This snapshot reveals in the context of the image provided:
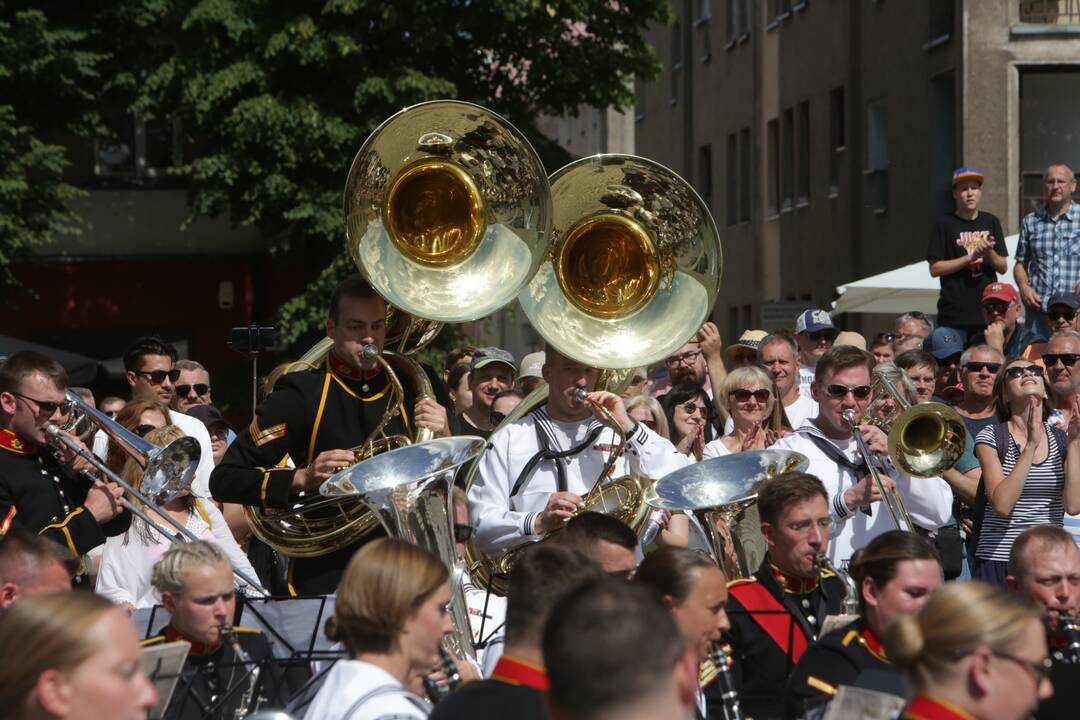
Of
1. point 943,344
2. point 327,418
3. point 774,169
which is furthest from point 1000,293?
point 774,169

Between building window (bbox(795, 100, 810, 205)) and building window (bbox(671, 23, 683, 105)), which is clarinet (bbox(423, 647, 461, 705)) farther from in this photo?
building window (bbox(671, 23, 683, 105))

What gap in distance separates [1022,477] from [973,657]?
4353 mm

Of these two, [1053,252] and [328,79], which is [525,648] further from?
[328,79]

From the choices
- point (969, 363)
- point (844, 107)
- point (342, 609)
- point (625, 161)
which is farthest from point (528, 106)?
point (342, 609)

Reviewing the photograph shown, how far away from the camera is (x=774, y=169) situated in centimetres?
3266

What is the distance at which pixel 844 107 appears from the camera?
28.3 meters

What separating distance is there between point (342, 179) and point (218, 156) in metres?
1.71

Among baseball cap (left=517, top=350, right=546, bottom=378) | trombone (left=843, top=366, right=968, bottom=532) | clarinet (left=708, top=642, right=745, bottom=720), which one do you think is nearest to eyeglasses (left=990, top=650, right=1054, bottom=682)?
clarinet (left=708, top=642, right=745, bottom=720)

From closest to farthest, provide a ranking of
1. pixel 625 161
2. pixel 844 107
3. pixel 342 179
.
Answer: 1. pixel 625 161
2. pixel 342 179
3. pixel 844 107

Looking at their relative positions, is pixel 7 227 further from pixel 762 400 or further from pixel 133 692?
pixel 133 692

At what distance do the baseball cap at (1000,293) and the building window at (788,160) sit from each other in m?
19.3

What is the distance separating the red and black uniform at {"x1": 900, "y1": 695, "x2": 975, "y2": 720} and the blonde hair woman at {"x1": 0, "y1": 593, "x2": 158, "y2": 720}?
1.63 m

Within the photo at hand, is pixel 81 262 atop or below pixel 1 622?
atop

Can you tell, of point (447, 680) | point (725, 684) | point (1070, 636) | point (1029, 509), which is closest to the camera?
point (447, 680)
